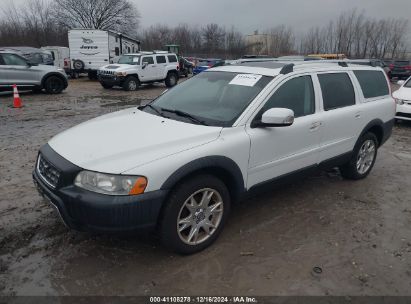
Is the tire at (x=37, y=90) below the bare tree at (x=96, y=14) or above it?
below

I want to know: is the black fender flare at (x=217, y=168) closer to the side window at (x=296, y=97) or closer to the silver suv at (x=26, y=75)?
the side window at (x=296, y=97)

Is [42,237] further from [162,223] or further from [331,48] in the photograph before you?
[331,48]

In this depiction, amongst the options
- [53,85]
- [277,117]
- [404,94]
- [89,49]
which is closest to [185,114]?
[277,117]

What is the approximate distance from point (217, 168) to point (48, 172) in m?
1.51

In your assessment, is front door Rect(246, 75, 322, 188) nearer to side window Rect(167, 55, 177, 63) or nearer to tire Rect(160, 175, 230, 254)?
tire Rect(160, 175, 230, 254)

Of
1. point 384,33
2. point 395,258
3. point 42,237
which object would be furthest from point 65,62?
point 384,33

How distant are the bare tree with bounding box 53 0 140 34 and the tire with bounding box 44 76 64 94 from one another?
41568 millimetres

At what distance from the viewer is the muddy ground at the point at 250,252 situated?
9.43 ft

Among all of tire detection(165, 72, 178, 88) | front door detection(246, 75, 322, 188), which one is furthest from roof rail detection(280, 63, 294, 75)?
tire detection(165, 72, 178, 88)

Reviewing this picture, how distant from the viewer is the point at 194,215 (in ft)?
10.5

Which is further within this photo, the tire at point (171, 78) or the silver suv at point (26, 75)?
the tire at point (171, 78)

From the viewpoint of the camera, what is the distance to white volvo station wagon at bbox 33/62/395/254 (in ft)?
9.03

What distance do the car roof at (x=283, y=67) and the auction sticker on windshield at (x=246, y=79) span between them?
8 cm

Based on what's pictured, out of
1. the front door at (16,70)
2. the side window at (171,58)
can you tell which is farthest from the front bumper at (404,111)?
the front door at (16,70)
